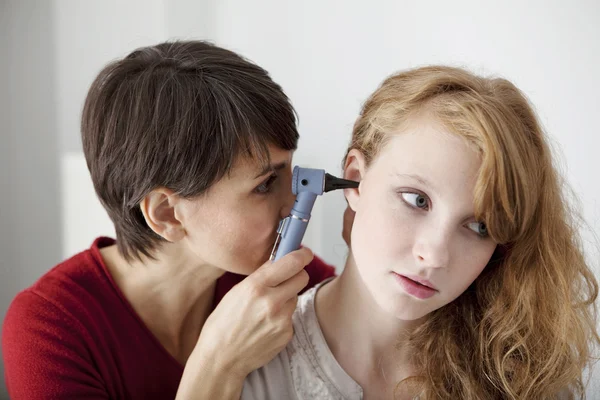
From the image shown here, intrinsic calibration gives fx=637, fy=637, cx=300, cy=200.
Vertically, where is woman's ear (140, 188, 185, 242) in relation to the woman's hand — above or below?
above

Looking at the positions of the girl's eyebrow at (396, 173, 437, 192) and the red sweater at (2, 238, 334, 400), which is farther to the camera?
the red sweater at (2, 238, 334, 400)

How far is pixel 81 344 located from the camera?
123 centimetres

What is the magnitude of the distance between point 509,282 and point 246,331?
0.49 m

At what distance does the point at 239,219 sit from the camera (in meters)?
1.17


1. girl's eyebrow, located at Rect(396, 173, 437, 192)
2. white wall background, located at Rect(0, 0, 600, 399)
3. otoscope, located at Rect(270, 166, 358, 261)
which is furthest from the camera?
white wall background, located at Rect(0, 0, 600, 399)

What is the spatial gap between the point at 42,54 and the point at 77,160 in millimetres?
290

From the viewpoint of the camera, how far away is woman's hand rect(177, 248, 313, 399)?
44.5 inches

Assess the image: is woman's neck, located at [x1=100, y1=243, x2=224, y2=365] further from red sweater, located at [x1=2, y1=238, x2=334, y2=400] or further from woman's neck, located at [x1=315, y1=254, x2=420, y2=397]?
woman's neck, located at [x1=315, y1=254, x2=420, y2=397]

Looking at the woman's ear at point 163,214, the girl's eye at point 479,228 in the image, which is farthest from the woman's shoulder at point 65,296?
the girl's eye at point 479,228

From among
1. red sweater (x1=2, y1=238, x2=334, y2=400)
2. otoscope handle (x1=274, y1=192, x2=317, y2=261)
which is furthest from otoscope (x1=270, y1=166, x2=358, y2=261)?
red sweater (x1=2, y1=238, x2=334, y2=400)

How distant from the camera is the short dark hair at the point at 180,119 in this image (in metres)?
1.12

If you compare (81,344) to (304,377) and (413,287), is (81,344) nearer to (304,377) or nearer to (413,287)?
(304,377)

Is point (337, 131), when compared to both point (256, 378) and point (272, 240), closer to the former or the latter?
point (272, 240)

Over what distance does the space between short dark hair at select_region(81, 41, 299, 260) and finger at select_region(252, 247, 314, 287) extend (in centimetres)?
18
